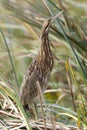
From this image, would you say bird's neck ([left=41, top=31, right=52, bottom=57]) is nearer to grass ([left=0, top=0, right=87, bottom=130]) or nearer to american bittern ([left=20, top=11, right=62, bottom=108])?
american bittern ([left=20, top=11, right=62, bottom=108])

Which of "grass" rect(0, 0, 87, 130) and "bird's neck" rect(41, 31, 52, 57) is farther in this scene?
"bird's neck" rect(41, 31, 52, 57)

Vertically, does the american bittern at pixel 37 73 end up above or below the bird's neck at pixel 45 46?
below

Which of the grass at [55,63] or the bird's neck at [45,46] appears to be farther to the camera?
the bird's neck at [45,46]

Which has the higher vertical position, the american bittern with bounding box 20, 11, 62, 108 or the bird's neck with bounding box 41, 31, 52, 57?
the bird's neck with bounding box 41, 31, 52, 57

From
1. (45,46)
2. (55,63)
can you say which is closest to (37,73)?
(45,46)

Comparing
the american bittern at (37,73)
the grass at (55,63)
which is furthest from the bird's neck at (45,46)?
the grass at (55,63)

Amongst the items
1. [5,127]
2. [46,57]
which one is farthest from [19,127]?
[46,57]

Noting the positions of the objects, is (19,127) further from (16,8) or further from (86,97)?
(16,8)

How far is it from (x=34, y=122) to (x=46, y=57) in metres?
0.54

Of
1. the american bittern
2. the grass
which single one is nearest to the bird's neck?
the american bittern

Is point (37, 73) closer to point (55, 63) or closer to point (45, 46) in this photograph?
point (45, 46)

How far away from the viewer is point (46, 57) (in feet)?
12.1

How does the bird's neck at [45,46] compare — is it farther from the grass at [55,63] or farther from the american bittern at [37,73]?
the grass at [55,63]

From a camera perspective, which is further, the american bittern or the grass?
the american bittern
